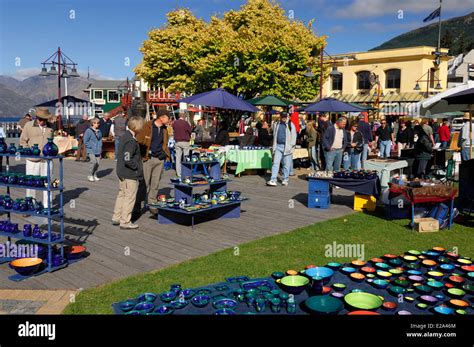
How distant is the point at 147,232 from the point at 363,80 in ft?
131

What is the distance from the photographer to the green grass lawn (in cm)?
520

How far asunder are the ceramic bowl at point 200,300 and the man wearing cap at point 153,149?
4.77 metres

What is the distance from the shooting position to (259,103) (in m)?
18.0

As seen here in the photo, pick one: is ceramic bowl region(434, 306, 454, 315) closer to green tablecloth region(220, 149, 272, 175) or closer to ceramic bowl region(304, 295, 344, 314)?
ceramic bowl region(304, 295, 344, 314)

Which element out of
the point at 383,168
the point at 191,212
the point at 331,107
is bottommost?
the point at 191,212

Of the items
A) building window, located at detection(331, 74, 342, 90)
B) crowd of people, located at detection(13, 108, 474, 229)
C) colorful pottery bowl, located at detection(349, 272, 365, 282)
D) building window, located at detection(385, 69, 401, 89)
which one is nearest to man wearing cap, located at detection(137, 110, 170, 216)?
crowd of people, located at detection(13, 108, 474, 229)

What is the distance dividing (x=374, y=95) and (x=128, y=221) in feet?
127

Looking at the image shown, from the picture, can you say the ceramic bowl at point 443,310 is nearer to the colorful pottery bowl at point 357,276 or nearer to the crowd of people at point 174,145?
the colorful pottery bowl at point 357,276

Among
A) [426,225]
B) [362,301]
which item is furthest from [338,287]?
[426,225]

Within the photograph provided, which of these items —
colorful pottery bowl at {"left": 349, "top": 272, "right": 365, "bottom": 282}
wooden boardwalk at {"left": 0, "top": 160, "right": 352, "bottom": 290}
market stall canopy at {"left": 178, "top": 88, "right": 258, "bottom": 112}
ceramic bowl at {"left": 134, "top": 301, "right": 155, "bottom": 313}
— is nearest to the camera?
ceramic bowl at {"left": 134, "top": 301, "right": 155, "bottom": 313}

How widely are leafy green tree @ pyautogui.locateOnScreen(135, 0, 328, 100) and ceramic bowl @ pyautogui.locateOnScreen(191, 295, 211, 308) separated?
81.4 feet

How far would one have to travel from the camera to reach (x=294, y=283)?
4.53 m

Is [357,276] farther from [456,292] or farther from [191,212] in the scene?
[191,212]
